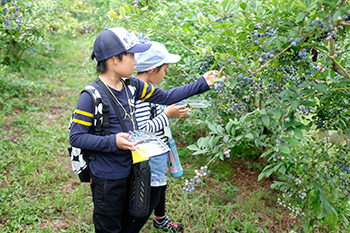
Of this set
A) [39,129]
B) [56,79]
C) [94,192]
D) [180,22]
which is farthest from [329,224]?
[56,79]

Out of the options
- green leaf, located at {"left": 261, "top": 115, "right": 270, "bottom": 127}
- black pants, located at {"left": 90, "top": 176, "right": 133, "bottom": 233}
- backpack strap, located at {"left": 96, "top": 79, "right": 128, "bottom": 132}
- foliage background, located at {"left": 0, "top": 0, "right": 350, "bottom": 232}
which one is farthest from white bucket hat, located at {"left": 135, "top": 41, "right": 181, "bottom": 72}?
green leaf, located at {"left": 261, "top": 115, "right": 270, "bottom": 127}

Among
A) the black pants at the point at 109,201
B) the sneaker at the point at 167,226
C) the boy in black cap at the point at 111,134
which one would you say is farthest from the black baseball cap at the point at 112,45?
the sneaker at the point at 167,226

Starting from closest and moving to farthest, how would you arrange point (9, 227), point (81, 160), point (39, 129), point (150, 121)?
point (81, 160) → point (150, 121) → point (9, 227) → point (39, 129)

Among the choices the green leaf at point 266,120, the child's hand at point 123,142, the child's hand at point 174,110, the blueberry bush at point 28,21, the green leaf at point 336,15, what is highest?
the blueberry bush at point 28,21

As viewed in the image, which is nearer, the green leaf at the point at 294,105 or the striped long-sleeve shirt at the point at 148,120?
the green leaf at the point at 294,105

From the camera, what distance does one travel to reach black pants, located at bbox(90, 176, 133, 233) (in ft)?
5.65

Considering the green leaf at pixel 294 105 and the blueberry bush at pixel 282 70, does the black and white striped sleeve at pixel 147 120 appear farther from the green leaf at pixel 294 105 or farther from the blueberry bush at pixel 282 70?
the green leaf at pixel 294 105

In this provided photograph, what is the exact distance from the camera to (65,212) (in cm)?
272

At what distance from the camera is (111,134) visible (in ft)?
5.55

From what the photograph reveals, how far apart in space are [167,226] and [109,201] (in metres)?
0.88

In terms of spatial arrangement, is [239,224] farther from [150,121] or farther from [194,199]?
[150,121]

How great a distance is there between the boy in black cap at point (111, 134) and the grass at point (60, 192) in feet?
3.01

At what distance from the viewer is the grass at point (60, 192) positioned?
2.57m

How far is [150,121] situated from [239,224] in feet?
4.11
